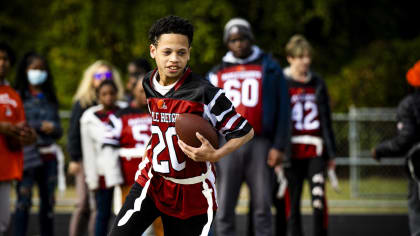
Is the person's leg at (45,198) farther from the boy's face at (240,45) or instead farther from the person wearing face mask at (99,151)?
the boy's face at (240,45)

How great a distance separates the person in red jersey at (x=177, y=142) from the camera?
4.67 meters

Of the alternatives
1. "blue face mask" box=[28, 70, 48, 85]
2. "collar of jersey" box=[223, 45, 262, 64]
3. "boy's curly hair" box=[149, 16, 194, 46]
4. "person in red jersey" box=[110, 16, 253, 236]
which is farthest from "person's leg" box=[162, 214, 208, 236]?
"blue face mask" box=[28, 70, 48, 85]

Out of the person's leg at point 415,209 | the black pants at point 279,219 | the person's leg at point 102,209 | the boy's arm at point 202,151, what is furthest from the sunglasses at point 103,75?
the boy's arm at point 202,151

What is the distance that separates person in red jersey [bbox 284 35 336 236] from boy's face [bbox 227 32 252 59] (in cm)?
114

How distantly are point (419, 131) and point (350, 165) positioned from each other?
7909 millimetres

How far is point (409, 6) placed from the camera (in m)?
20.2

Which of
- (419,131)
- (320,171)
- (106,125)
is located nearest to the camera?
(419,131)

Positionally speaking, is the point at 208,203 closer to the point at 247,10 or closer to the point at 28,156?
the point at 28,156

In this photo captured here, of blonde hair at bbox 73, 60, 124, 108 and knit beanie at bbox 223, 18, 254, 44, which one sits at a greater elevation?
knit beanie at bbox 223, 18, 254, 44

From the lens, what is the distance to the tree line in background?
1662cm

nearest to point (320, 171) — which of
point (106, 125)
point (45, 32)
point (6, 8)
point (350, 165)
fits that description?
point (106, 125)

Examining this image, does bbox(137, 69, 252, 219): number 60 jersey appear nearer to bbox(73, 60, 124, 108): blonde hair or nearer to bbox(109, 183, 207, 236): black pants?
bbox(109, 183, 207, 236): black pants

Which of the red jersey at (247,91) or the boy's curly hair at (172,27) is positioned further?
the red jersey at (247,91)

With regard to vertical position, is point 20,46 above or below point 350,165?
above
